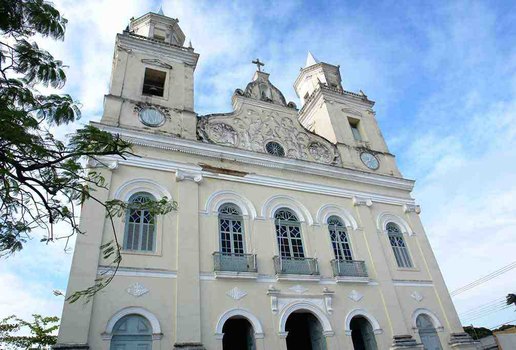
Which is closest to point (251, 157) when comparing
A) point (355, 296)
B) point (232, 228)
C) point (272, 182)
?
point (272, 182)

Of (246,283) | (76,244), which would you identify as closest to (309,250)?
(246,283)

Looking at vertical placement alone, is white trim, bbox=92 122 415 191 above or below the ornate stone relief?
below

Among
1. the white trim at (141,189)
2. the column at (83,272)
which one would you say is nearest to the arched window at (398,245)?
the white trim at (141,189)

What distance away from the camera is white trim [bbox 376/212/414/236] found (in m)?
14.1

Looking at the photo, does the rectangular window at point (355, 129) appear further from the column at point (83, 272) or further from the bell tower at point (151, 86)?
the column at point (83, 272)

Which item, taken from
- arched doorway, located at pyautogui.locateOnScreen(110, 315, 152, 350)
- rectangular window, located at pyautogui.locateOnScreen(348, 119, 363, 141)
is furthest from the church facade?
rectangular window, located at pyautogui.locateOnScreen(348, 119, 363, 141)

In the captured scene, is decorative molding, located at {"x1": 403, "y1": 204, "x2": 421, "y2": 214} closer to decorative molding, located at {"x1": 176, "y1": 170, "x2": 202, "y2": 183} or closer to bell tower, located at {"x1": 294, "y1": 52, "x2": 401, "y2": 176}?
bell tower, located at {"x1": 294, "y1": 52, "x2": 401, "y2": 176}

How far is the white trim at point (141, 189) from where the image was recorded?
10.5 meters

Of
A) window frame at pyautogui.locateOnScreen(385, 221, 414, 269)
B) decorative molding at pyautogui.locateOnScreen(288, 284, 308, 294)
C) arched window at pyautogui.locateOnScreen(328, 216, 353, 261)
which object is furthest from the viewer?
window frame at pyautogui.locateOnScreen(385, 221, 414, 269)

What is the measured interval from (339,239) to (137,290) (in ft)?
22.9

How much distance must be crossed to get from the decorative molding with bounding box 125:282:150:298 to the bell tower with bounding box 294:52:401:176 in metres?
9.33

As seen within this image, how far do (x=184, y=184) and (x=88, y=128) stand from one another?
6.39 metres

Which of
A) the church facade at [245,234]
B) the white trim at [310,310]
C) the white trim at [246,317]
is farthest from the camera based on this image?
the white trim at [310,310]

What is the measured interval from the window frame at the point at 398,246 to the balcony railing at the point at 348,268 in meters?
1.98
